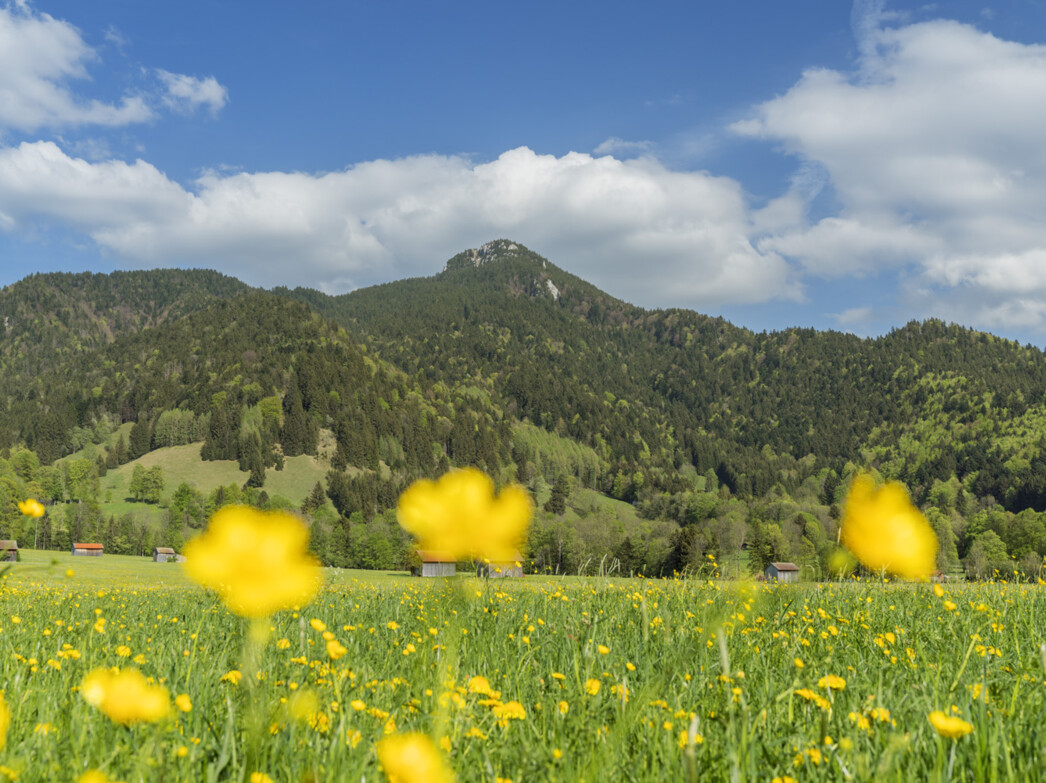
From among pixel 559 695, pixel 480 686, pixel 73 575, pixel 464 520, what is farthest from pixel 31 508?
pixel 559 695

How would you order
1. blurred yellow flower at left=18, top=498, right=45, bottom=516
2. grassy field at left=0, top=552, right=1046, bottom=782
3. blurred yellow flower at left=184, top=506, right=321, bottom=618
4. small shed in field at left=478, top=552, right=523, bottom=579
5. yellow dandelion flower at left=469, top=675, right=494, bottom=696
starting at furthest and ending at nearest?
small shed in field at left=478, top=552, right=523, bottom=579, yellow dandelion flower at left=469, top=675, right=494, bottom=696, grassy field at left=0, top=552, right=1046, bottom=782, blurred yellow flower at left=184, top=506, right=321, bottom=618, blurred yellow flower at left=18, top=498, right=45, bottom=516

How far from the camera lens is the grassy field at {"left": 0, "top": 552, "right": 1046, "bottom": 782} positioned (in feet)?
9.37

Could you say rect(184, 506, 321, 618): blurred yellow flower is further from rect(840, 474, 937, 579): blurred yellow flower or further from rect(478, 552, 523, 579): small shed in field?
rect(840, 474, 937, 579): blurred yellow flower

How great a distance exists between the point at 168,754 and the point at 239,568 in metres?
1.13

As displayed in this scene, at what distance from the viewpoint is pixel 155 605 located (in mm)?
10234

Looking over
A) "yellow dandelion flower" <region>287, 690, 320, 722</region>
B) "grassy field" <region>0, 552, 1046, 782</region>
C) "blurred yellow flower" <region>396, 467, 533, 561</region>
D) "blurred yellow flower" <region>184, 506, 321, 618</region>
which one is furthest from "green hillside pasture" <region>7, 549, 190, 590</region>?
"blurred yellow flower" <region>396, 467, 533, 561</region>

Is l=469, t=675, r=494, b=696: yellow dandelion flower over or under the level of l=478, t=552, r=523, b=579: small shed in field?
under

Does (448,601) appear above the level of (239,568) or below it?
below

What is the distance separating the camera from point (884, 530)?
16.9 feet

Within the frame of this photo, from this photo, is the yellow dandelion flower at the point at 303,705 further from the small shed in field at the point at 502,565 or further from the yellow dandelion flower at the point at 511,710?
the small shed in field at the point at 502,565

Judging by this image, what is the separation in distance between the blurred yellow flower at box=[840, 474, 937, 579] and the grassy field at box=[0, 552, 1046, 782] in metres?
0.74

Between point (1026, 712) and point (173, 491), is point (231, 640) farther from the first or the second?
point (173, 491)

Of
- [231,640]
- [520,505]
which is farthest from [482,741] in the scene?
[231,640]

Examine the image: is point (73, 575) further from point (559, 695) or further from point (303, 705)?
point (559, 695)
